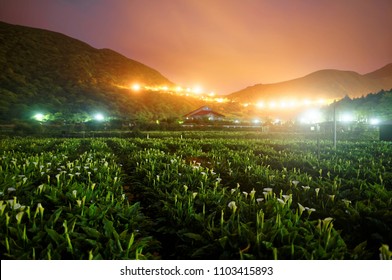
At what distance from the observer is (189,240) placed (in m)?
3.71

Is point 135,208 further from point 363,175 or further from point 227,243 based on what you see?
point 363,175

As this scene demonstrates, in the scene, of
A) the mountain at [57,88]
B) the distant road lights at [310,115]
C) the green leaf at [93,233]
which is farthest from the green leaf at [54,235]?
the mountain at [57,88]

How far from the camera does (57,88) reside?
104m

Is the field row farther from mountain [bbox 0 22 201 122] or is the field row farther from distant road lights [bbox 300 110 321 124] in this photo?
mountain [bbox 0 22 201 122]

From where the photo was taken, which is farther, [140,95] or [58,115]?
[140,95]

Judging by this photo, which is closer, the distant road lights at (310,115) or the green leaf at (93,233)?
Result: the green leaf at (93,233)

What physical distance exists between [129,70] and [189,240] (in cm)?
20461

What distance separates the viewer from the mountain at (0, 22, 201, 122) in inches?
3501

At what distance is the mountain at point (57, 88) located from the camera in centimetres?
8893

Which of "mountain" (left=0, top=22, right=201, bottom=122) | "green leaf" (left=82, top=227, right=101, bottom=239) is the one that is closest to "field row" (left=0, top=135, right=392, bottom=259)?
"green leaf" (left=82, top=227, right=101, bottom=239)

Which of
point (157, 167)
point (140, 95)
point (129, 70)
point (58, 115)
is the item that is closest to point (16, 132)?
point (157, 167)

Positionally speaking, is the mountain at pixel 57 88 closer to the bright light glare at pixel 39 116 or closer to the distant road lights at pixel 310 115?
the bright light glare at pixel 39 116

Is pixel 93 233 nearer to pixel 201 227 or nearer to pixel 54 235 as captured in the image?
pixel 54 235

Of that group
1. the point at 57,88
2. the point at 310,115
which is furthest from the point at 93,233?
the point at 57,88
